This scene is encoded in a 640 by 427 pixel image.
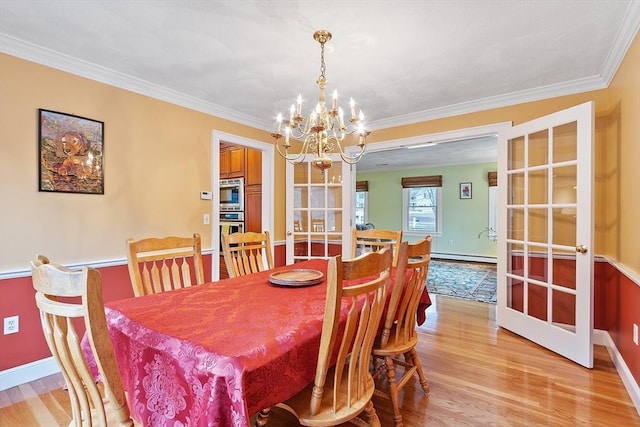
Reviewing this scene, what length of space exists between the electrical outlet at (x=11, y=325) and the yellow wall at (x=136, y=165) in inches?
13.3

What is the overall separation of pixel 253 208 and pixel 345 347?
3.34 m

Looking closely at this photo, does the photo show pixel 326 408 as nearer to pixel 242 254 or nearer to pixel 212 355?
pixel 212 355

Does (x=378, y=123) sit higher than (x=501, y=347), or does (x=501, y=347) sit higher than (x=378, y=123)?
(x=378, y=123)

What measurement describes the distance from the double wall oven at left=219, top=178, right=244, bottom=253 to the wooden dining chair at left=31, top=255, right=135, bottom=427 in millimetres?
3453

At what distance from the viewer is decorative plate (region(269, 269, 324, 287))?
67.1 inches

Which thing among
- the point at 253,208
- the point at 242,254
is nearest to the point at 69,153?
the point at 242,254

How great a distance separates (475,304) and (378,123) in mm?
2514

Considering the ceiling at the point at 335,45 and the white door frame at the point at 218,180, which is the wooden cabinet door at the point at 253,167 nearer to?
the white door frame at the point at 218,180

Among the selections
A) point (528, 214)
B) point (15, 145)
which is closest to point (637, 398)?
point (528, 214)

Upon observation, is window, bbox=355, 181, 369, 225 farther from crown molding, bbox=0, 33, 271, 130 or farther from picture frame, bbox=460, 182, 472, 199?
crown molding, bbox=0, 33, 271, 130

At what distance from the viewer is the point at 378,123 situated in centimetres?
380

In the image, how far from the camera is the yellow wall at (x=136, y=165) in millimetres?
2057

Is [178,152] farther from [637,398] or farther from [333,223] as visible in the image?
[637,398]

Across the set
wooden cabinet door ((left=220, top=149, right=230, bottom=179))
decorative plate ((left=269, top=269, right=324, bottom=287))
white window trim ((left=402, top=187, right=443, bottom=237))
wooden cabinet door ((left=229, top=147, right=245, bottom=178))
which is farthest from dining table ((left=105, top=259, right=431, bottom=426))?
white window trim ((left=402, top=187, right=443, bottom=237))
